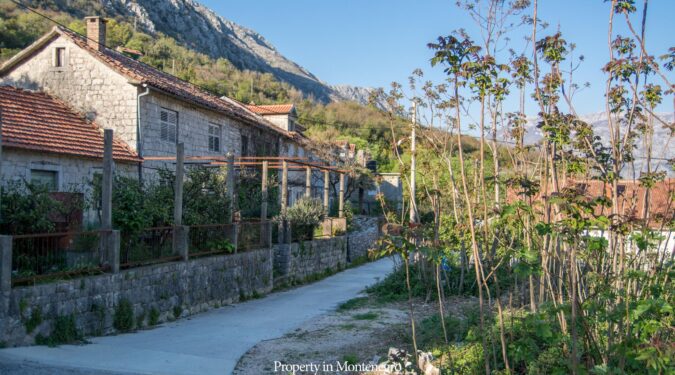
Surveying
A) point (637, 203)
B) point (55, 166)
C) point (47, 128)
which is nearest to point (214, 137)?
point (47, 128)

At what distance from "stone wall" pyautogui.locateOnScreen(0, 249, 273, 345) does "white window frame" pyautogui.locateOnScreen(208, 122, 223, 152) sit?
8.11 metres

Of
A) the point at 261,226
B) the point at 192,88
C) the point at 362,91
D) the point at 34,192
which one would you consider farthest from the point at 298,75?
the point at 34,192

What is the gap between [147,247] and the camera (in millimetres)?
11508

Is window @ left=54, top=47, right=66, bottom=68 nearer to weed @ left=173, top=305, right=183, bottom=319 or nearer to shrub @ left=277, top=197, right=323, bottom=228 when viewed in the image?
shrub @ left=277, top=197, right=323, bottom=228

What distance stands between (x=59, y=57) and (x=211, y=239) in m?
9.85

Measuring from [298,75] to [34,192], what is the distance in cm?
9072

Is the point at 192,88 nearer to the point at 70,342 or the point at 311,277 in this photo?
the point at 311,277

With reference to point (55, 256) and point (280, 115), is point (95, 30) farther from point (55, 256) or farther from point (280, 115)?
point (55, 256)

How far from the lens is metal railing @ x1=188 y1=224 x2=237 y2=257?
13.2 meters

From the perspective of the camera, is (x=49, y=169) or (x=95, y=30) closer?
(x=49, y=169)

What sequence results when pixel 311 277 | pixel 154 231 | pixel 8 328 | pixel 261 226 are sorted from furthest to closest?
pixel 311 277
pixel 261 226
pixel 154 231
pixel 8 328

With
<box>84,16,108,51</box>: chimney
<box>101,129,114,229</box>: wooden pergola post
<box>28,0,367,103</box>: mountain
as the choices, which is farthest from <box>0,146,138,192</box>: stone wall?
<box>28,0,367,103</box>: mountain

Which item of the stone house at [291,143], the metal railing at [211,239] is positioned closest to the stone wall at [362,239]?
the stone house at [291,143]

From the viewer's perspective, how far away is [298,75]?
323 feet
